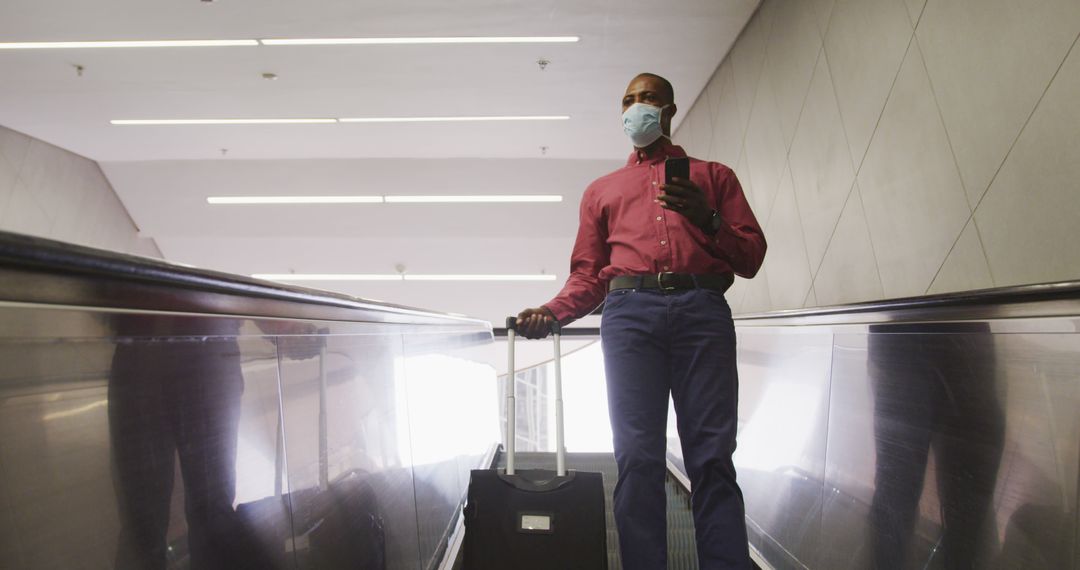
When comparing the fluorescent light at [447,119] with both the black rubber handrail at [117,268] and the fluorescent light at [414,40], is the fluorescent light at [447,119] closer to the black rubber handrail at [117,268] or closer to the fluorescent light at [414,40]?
the fluorescent light at [414,40]

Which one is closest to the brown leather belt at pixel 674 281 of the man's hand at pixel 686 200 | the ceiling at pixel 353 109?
the man's hand at pixel 686 200

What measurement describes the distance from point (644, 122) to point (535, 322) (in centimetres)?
77

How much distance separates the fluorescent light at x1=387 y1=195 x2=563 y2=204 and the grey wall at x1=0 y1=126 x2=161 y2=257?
4126 millimetres

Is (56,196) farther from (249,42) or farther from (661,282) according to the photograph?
(661,282)

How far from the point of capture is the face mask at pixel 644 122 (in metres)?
2.19

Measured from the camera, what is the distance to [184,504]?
1096 mm

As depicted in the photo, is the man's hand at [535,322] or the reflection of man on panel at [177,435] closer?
the reflection of man on panel at [177,435]

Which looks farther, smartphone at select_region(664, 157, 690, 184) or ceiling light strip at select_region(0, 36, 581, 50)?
ceiling light strip at select_region(0, 36, 581, 50)

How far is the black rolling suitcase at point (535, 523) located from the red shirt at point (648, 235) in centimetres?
53

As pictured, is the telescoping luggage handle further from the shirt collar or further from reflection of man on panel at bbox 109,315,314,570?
reflection of man on panel at bbox 109,315,314,570

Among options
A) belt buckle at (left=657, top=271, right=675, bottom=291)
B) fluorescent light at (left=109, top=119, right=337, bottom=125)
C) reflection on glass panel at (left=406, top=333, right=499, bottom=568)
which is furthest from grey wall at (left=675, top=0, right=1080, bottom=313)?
fluorescent light at (left=109, top=119, right=337, bottom=125)

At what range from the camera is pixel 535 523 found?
1895 millimetres

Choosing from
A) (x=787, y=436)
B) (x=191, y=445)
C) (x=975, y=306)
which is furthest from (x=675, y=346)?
(x=191, y=445)

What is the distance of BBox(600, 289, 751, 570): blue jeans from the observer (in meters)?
1.81
